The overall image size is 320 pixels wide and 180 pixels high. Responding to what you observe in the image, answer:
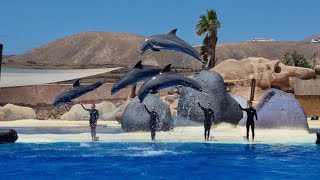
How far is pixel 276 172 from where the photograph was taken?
10.1 m

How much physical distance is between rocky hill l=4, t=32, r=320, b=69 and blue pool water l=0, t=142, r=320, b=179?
349 ft

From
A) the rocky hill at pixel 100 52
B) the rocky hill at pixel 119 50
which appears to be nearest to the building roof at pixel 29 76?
the rocky hill at pixel 100 52

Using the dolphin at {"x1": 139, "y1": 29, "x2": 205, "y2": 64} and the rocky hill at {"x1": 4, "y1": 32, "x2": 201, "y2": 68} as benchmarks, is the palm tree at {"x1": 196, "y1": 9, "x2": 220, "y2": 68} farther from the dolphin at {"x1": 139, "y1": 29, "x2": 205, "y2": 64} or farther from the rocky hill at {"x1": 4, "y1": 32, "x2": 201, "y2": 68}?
the rocky hill at {"x1": 4, "y1": 32, "x2": 201, "y2": 68}

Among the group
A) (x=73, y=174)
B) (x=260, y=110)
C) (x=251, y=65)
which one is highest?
(x=251, y=65)

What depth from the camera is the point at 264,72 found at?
32.4m

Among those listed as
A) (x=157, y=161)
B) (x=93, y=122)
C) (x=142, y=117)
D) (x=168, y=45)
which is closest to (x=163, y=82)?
(x=168, y=45)

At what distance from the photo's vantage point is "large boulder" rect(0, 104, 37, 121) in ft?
99.8

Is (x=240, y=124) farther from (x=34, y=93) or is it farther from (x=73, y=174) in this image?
(x=34, y=93)

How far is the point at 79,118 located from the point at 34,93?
941cm

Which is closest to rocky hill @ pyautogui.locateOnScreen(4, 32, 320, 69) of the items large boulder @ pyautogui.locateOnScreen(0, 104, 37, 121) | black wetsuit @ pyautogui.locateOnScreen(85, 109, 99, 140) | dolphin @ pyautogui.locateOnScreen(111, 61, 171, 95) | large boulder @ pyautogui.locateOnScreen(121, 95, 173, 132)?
large boulder @ pyautogui.locateOnScreen(0, 104, 37, 121)

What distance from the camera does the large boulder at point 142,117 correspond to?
62.1 ft

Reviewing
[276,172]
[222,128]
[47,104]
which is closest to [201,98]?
[222,128]

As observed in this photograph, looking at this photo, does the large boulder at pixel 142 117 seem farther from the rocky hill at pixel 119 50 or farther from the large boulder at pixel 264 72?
the rocky hill at pixel 119 50

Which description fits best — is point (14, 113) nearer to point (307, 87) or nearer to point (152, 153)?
point (307, 87)
